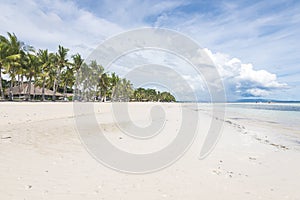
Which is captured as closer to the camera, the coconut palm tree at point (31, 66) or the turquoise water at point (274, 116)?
the turquoise water at point (274, 116)

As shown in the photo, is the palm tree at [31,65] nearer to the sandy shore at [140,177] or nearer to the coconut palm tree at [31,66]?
the coconut palm tree at [31,66]

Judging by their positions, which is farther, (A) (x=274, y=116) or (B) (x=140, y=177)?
(A) (x=274, y=116)

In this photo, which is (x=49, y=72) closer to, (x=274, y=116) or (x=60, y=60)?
(x=60, y=60)

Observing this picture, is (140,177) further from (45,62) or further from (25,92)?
(25,92)

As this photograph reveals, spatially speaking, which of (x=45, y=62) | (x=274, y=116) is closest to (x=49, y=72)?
(x=45, y=62)

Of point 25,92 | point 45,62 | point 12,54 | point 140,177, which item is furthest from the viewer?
point 25,92

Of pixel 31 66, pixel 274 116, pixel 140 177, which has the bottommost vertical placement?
pixel 274 116

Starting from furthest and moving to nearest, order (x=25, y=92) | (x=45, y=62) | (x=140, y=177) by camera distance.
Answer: (x=25, y=92) < (x=45, y=62) < (x=140, y=177)

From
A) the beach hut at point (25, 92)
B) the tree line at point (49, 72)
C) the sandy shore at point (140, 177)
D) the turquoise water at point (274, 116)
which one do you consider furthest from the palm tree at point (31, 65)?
the sandy shore at point (140, 177)

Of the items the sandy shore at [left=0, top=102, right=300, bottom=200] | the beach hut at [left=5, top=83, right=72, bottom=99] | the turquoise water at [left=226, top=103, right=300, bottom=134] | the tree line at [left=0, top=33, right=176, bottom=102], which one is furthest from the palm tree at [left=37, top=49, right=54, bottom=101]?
the sandy shore at [left=0, top=102, right=300, bottom=200]

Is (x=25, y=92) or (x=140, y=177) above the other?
(x=25, y=92)

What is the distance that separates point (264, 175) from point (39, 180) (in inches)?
200

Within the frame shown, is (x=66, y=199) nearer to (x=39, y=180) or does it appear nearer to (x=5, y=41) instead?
(x=39, y=180)

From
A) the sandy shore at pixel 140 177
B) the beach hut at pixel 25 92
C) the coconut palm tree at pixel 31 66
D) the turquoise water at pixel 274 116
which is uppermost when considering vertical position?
the coconut palm tree at pixel 31 66
